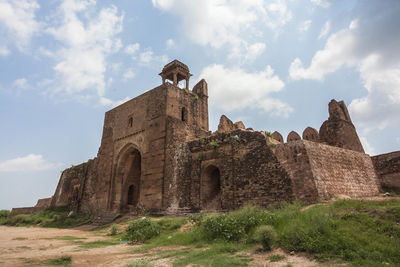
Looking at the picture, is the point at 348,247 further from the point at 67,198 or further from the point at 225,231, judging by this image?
the point at 67,198

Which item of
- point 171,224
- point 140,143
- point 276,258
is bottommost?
point 276,258

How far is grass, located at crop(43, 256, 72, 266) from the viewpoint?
5.09 metres

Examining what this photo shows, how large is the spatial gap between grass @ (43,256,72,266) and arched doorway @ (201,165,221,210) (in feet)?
24.2

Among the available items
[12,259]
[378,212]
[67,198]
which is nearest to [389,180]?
[378,212]

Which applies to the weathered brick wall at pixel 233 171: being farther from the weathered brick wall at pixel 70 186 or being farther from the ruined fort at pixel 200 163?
the weathered brick wall at pixel 70 186

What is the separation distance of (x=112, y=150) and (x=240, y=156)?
11.0m

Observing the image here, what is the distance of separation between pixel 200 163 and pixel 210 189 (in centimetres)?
141

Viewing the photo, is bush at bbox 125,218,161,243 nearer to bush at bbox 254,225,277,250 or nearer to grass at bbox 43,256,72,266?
grass at bbox 43,256,72,266

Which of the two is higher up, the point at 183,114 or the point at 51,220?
the point at 183,114

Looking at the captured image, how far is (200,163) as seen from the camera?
13.0 m

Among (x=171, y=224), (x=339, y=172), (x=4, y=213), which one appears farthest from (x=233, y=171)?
(x=4, y=213)

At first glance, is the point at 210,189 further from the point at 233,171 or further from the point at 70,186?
the point at 70,186

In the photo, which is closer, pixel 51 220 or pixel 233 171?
pixel 233 171

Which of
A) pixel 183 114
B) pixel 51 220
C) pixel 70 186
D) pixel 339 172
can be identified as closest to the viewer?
pixel 339 172
